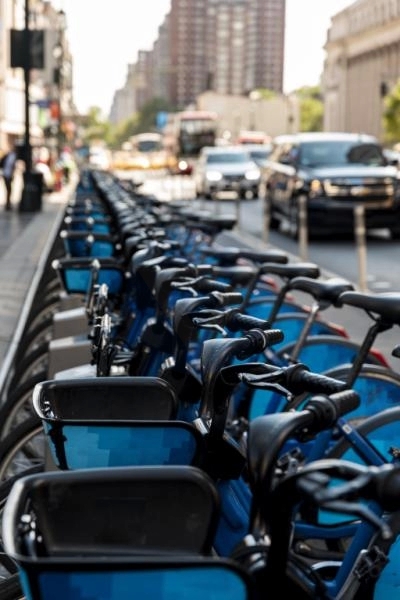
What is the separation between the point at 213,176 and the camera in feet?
142

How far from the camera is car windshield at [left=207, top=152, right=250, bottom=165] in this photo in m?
46.2

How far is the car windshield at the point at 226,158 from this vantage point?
46.2m

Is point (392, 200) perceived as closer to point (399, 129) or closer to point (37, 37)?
point (37, 37)

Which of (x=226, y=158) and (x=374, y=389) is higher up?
(x=226, y=158)

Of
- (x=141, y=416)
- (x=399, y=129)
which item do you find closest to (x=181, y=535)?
(x=141, y=416)

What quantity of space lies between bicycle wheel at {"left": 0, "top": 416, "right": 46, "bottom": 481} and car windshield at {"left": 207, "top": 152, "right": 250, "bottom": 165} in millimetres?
40982

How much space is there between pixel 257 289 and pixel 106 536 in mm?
5395

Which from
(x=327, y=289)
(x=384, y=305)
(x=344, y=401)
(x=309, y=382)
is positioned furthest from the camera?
(x=327, y=289)

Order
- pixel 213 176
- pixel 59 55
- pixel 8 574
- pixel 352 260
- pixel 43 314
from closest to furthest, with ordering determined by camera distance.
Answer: pixel 8 574 < pixel 43 314 < pixel 352 260 < pixel 213 176 < pixel 59 55

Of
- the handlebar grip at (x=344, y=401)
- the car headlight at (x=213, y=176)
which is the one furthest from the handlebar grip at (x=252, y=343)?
the car headlight at (x=213, y=176)

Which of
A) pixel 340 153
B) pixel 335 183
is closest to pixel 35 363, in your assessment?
pixel 335 183

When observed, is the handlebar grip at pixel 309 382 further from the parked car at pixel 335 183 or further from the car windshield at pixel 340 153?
the car windshield at pixel 340 153

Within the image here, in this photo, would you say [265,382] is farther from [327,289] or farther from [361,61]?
[361,61]

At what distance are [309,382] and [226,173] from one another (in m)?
42.0
